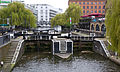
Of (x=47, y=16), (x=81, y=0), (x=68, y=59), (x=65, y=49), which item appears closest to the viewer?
(x=68, y=59)

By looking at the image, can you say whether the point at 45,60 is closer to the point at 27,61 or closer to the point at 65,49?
the point at 27,61

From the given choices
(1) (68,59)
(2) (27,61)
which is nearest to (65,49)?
(1) (68,59)

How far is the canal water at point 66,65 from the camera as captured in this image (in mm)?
22347

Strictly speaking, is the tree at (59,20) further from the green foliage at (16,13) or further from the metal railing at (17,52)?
the metal railing at (17,52)

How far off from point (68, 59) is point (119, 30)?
41.9ft

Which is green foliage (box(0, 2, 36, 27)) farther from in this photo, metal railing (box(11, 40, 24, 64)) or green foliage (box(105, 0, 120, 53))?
green foliage (box(105, 0, 120, 53))

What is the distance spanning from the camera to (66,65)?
24.5m

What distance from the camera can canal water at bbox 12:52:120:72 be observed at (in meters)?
22.3

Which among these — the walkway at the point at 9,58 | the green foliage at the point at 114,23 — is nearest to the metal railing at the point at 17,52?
the walkway at the point at 9,58

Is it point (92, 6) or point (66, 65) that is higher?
point (92, 6)

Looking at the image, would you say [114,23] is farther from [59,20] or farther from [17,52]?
[59,20]

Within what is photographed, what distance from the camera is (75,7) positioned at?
2783 inches

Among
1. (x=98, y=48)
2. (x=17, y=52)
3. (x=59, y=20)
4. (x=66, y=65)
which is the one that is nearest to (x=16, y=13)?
(x=59, y=20)

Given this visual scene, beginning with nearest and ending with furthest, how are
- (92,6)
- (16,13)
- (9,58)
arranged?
1. (9,58)
2. (16,13)
3. (92,6)
